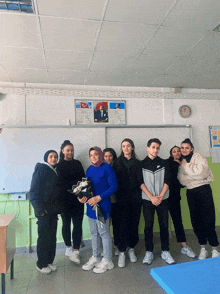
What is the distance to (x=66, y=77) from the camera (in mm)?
3174

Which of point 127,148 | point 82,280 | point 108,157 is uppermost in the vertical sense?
point 127,148

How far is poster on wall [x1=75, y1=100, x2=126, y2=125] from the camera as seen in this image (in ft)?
11.4

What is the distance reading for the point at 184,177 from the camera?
2760mm

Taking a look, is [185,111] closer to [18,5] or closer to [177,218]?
[177,218]

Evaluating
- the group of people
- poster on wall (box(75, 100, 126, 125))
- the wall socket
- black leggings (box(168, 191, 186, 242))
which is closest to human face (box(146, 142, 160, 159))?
the group of people

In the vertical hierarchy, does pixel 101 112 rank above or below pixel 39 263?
above

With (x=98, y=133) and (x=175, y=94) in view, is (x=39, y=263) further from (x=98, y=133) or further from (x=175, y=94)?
(x=175, y=94)

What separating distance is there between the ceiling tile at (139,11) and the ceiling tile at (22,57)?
1.03m

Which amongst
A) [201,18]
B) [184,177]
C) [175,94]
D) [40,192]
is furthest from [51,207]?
[175,94]

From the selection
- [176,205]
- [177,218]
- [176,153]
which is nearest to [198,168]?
[176,153]

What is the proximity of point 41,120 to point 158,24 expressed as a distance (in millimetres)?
2210

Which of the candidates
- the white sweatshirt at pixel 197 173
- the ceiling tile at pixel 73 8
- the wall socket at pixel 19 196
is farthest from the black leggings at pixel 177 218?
the ceiling tile at pixel 73 8

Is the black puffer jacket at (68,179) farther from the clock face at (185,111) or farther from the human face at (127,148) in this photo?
the clock face at (185,111)

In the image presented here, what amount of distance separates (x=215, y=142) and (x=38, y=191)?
328 centimetres
